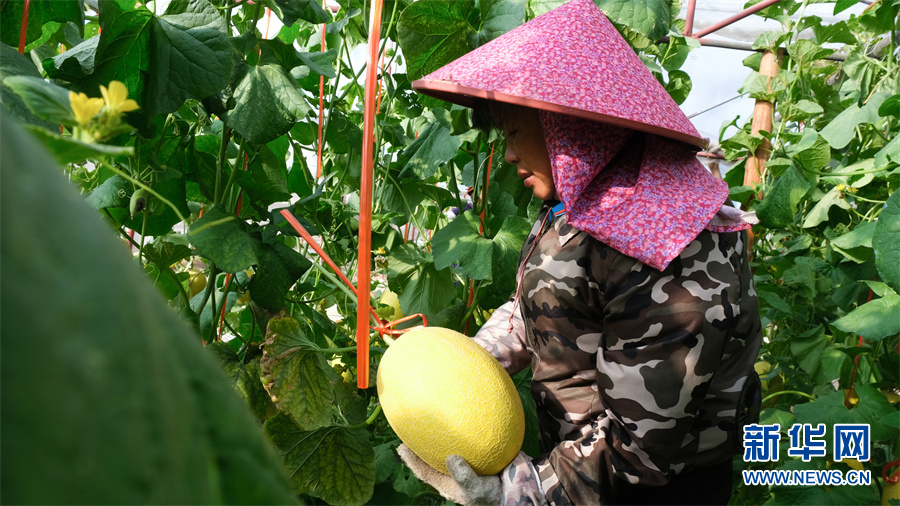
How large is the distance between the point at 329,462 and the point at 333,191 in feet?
2.58

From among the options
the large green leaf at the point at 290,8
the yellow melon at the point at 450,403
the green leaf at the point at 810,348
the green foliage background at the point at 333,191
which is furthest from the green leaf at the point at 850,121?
the large green leaf at the point at 290,8

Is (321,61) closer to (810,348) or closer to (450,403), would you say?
(450,403)

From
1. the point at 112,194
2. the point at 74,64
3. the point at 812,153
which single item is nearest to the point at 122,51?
the point at 74,64

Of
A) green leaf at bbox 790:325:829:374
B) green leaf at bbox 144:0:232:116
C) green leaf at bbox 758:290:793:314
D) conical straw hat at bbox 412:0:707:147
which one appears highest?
green leaf at bbox 144:0:232:116

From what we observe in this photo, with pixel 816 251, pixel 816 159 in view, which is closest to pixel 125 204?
pixel 816 159

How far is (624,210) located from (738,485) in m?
1.27

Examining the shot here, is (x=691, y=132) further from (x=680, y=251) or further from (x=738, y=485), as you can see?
(x=738, y=485)

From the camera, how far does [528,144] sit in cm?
113

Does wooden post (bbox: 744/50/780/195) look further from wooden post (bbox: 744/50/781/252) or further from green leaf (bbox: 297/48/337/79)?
green leaf (bbox: 297/48/337/79)

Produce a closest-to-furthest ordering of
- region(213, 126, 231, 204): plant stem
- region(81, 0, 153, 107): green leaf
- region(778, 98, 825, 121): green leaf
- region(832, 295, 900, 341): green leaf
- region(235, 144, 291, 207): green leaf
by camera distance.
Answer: region(81, 0, 153, 107): green leaf
region(213, 126, 231, 204): plant stem
region(235, 144, 291, 207): green leaf
region(832, 295, 900, 341): green leaf
region(778, 98, 825, 121): green leaf

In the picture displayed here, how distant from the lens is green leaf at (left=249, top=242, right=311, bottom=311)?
1175 mm

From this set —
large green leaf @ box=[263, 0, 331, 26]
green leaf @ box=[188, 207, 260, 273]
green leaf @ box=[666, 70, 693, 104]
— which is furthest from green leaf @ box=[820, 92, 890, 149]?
green leaf @ box=[188, 207, 260, 273]

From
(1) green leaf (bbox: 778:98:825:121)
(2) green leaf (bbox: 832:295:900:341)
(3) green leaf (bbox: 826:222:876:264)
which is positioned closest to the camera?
(2) green leaf (bbox: 832:295:900:341)

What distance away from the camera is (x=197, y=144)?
1.48 m
